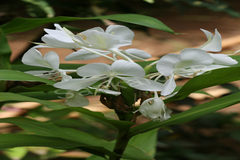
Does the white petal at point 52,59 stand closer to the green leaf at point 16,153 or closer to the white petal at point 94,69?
the white petal at point 94,69

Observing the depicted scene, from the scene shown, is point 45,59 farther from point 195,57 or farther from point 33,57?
point 195,57

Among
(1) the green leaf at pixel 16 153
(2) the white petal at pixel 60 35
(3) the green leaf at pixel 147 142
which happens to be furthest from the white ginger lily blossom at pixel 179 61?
(1) the green leaf at pixel 16 153

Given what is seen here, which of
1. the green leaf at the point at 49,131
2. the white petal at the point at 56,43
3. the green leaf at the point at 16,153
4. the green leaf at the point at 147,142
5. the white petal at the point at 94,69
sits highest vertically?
the white petal at the point at 56,43

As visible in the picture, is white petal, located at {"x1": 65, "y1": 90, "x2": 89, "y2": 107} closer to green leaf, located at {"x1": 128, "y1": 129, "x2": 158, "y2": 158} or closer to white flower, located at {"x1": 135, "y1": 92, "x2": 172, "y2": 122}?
white flower, located at {"x1": 135, "y1": 92, "x2": 172, "y2": 122}

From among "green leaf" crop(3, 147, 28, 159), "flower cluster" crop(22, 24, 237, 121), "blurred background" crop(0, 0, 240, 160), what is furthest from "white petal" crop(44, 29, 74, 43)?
"green leaf" crop(3, 147, 28, 159)

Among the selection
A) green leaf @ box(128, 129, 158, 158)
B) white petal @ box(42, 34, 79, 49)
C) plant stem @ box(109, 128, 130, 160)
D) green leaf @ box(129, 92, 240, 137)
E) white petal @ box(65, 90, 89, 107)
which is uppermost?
white petal @ box(42, 34, 79, 49)

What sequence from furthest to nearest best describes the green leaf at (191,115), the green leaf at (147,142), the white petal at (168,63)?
the green leaf at (147,142), the green leaf at (191,115), the white petal at (168,63)

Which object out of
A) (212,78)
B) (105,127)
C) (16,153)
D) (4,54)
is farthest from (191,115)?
(105,127)
